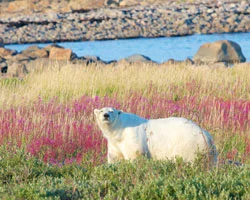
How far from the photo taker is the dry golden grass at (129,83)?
14.4 metres

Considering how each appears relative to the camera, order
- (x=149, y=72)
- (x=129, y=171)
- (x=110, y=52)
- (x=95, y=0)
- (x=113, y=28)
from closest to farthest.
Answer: (x=129, y=171) < (x=149, y=72) < (x=110, y=52) < (x=113, y=28) < (x=95, y=0)

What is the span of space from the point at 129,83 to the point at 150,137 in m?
6.89

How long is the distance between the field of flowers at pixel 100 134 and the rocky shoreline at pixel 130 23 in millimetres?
34230

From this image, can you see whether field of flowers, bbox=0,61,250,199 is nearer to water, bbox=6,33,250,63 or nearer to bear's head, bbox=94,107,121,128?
bear's head, bbox=94,107,121,128

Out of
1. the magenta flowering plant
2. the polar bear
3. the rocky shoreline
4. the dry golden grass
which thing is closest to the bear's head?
the polar bear

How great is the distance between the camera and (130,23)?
57.2m

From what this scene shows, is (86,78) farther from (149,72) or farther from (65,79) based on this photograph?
(149,72)

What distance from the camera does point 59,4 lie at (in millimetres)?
81125

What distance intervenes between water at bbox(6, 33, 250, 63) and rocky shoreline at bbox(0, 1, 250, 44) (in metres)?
3.08

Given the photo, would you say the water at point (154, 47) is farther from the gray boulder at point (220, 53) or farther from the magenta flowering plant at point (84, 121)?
the magenta flowering plant at point (84, 121)

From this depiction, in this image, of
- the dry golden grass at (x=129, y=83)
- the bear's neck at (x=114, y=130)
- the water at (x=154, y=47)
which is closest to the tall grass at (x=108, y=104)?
the dry golden grass at (x=129, y=83)

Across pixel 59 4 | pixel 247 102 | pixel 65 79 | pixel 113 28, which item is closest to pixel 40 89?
pixel 65 79

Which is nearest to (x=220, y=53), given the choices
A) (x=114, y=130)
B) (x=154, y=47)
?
(x=154, y=47)

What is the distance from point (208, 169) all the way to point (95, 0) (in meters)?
69.9
